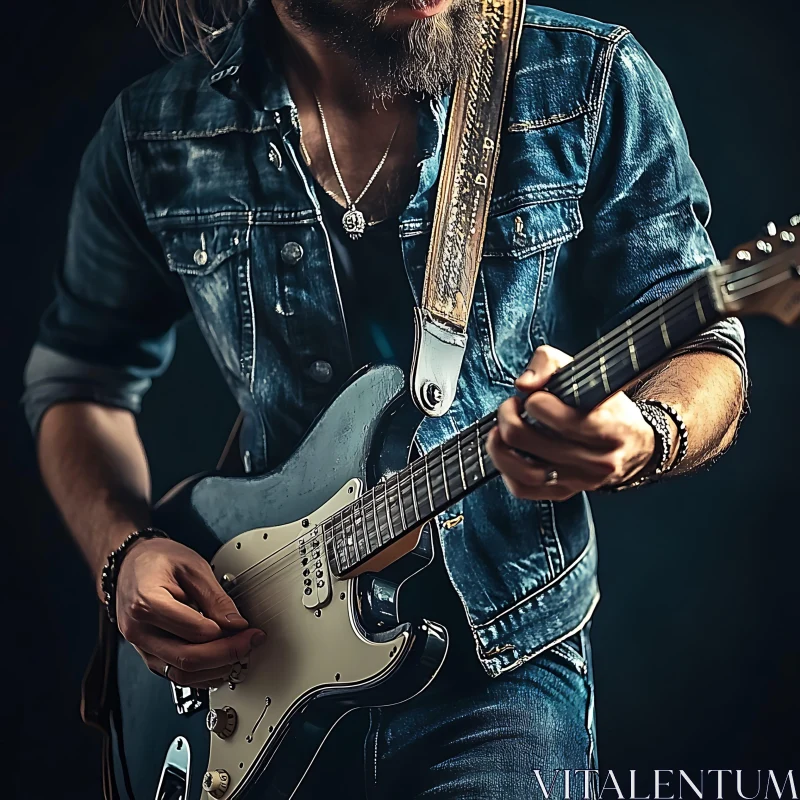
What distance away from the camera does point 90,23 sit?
1.54 meters

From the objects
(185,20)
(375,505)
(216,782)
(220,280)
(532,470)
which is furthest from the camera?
(185,20)

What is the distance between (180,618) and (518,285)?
0.56 meters

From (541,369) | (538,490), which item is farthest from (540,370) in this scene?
(538,490)

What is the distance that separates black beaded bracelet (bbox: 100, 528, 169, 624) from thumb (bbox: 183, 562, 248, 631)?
0.30 feet

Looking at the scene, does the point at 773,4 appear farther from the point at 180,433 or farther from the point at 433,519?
the point at 180,433

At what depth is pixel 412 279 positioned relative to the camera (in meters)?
1.17

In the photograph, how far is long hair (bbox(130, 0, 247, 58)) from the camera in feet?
4.46

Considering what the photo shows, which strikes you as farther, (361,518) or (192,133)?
(192,133)

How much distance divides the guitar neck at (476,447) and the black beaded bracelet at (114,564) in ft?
0.97

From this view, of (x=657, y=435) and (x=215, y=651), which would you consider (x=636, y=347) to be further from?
(x=215, y=651)

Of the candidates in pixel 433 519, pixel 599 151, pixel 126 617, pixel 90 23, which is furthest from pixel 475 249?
pixel 90 23

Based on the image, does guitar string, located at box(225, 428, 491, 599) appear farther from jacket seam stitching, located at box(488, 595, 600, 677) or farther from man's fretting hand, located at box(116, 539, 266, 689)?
jacket seam stitching, located at box(488, 595, 600, 677)

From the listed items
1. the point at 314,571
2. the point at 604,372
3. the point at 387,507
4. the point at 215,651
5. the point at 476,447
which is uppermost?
the point at 604,372

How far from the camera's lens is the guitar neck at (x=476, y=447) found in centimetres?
82
